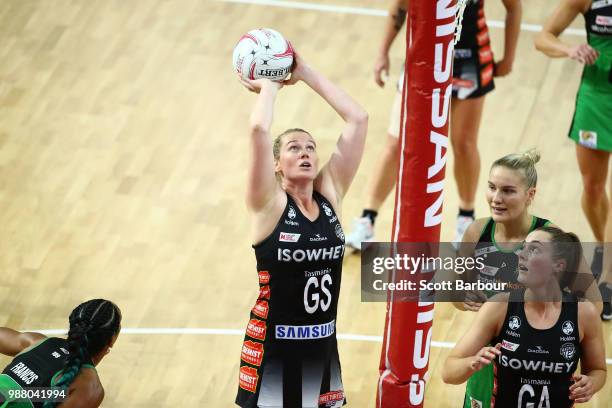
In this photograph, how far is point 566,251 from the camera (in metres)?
4.92

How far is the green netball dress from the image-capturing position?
731 cm

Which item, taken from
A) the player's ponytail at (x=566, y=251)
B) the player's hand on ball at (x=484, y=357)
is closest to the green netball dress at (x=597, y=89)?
the player's ponytail at (x=566, y=251)

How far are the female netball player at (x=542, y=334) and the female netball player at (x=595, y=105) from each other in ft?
A: 7.75

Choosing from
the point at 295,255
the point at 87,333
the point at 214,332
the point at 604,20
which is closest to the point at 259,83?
the point at 295,255

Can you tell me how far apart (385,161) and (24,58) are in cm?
376

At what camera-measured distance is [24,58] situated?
392 inches

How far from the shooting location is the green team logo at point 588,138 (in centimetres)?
743

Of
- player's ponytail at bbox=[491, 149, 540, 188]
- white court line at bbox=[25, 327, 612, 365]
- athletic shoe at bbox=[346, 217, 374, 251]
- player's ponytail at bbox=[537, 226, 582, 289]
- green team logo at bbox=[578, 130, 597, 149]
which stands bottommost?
white court line at bbox=[25, 327, 612, 365]

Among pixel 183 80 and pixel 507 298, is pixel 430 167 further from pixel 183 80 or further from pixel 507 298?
pixel 183 80

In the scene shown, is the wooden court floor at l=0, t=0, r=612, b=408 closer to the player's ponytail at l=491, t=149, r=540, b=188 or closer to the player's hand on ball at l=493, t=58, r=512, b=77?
the player's hand on ball at l=493, t=58, r=512, b=77

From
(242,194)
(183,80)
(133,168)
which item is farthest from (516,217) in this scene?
(183,80)

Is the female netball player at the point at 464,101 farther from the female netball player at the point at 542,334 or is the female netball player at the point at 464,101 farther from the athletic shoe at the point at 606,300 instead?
the female netball player at the point at 542,334

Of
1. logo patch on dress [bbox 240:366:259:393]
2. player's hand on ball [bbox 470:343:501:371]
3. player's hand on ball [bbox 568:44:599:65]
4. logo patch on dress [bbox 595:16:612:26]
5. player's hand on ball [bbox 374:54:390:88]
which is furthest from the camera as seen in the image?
player's hand on ball [bbox 374:54:390:88]

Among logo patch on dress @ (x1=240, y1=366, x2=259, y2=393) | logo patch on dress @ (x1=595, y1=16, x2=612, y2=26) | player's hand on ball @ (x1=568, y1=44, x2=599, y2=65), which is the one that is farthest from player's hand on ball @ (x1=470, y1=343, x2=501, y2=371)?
logo patch on dress @ (x1=595, y1=16, x2=612, y2=26)
